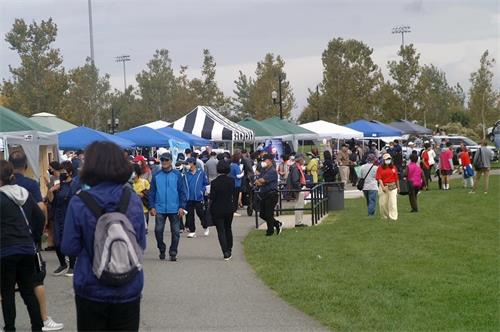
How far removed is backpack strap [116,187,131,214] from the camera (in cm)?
501

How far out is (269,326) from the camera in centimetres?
823

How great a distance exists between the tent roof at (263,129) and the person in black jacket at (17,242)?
A: 28.1 metres

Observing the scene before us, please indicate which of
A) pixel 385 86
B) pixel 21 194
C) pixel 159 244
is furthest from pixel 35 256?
pixel 385 86

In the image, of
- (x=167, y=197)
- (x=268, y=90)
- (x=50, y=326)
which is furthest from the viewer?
(x=268, y=90)

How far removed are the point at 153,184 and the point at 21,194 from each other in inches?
256

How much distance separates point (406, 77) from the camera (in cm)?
7169

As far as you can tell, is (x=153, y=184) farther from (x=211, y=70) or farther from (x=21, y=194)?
(x=211, y=70)

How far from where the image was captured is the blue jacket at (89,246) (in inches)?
194

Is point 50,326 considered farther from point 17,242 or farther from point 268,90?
point 268,90

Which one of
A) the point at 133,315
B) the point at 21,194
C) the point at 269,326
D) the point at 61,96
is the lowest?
the point at 269,326

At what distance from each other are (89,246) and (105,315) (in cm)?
44

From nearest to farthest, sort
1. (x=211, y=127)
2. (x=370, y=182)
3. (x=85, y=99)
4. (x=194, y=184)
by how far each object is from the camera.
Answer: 1. (x=194, y=184)
2. (x=370, y=182)
3. (x=211, y=127)
4. (x=85, y=99)

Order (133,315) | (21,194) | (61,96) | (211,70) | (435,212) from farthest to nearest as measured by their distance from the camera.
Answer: (211,70), (61,96), (435,212), (21,194), (133,315)

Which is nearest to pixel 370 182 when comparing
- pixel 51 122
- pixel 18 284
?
pixel 51 122
